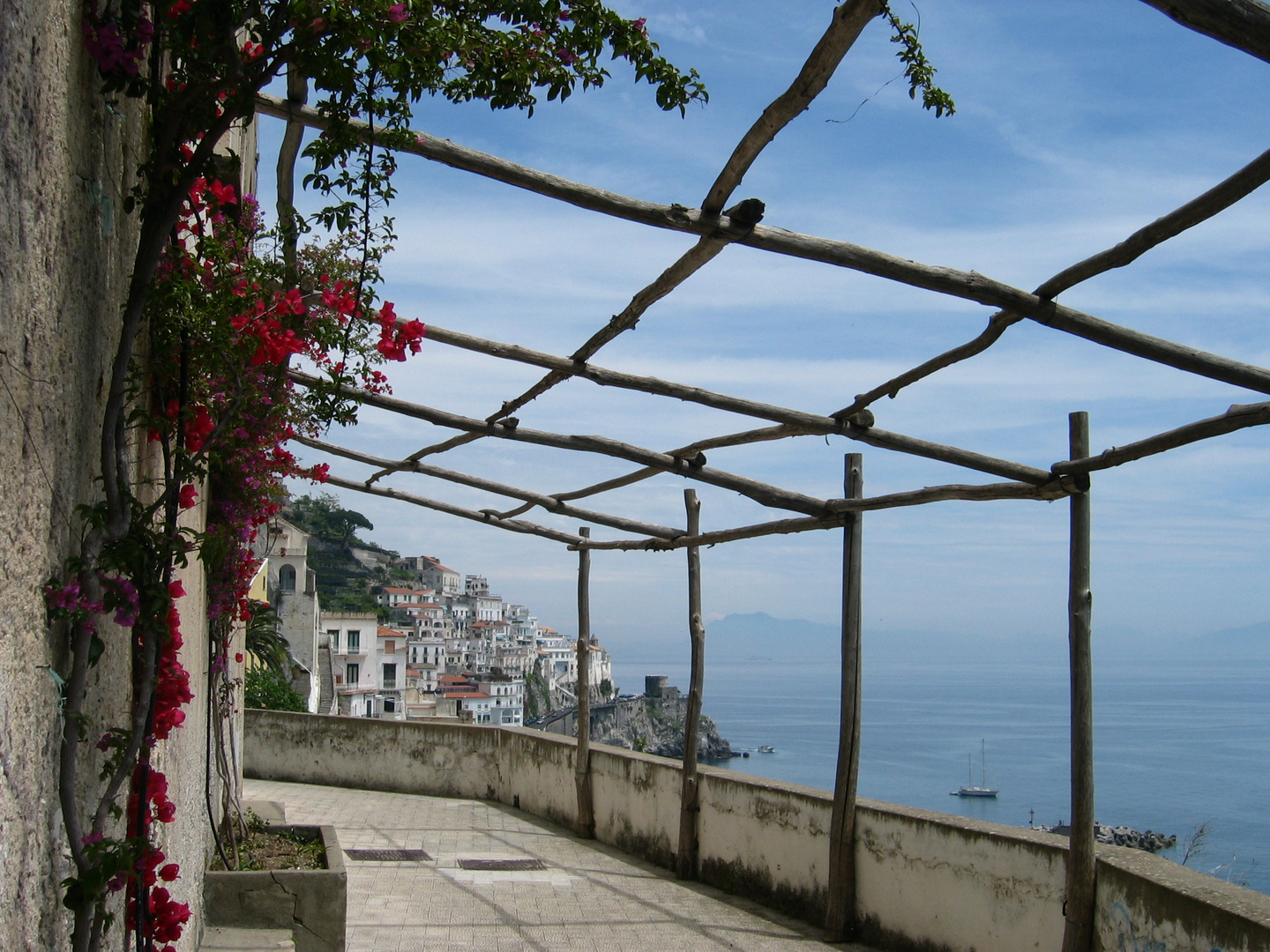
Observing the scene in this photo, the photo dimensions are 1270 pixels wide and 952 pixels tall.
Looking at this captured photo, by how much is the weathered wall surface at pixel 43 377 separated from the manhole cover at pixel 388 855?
19.6ft

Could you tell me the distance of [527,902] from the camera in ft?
21.6

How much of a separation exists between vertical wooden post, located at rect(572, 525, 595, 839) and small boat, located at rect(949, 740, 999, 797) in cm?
4890

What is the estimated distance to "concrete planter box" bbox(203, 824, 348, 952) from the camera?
4.63 metres

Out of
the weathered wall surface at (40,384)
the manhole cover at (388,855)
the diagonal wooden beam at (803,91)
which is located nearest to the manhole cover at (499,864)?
the manhole cover at (388,855)

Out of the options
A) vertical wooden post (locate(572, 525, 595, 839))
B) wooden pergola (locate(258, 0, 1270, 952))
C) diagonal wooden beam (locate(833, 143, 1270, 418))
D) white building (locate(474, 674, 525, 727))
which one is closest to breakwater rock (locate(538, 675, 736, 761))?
white building (locate(474, 674, 525, 727))

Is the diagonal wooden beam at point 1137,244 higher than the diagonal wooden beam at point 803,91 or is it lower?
lower

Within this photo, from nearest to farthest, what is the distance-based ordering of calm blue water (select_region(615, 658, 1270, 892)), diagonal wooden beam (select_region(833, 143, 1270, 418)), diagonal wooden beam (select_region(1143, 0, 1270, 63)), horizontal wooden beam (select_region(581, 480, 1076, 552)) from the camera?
diagonal wooden beam (select_region(1143, 0, 1270, 63))
diagonal wooden beam (select_region(833, 143, 1270, 418))
horizontal wooden beam (select_region(581, 480, 1076, 552))
calm blue water (select_region(615, 658, 1270, 892))

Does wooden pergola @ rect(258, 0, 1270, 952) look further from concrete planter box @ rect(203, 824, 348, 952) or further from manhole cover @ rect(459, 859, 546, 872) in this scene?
concrete planter box @ rect(203, 824, 348, 952)

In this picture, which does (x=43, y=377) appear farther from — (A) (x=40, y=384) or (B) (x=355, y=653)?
(B) (x=355, y=653)

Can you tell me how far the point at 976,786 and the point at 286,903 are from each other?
6471 centimetres

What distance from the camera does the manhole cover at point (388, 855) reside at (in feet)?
25.0

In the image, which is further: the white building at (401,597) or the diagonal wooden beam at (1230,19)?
the white building at (401,597)

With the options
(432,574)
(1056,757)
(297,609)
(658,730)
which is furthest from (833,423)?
(432,574)

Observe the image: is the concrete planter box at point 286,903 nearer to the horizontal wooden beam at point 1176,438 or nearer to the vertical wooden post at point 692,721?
the vertical wooden post at point 692,721
